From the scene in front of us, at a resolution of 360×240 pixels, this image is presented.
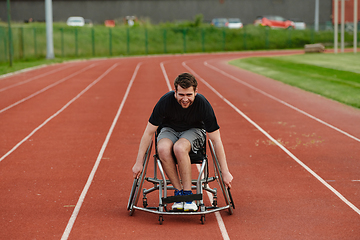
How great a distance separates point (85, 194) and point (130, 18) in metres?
49.3

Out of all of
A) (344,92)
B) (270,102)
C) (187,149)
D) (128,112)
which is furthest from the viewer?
(344,92)

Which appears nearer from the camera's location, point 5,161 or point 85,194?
point 85,194

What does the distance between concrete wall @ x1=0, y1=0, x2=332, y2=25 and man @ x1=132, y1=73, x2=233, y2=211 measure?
51.0m

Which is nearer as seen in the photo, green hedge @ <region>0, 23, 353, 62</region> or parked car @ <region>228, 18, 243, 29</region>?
green hedge @ <region>0, 23, 353, 62</region>

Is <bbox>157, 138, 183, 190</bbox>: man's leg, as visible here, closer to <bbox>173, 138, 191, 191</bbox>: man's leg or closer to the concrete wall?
<bbox>173, 138, 191, 191</bbox>: man's leg

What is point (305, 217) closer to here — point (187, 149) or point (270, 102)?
→ point (187, 149)

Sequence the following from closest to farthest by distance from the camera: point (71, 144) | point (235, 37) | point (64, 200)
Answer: point (64, 200), point (71, 144), point (235, 37)

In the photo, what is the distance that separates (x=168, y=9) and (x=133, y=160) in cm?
4955

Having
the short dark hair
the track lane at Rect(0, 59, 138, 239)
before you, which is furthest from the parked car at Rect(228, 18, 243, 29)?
the short dark hair

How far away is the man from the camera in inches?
195

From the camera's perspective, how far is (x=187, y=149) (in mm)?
5004

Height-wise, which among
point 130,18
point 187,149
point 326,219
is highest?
point 130,18

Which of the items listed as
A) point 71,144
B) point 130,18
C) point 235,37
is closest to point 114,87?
point 71,144

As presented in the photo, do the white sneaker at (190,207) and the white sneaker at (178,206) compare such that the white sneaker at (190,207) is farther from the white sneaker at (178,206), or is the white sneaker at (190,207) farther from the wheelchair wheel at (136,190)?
the wheelchair wheel at (136,190)
